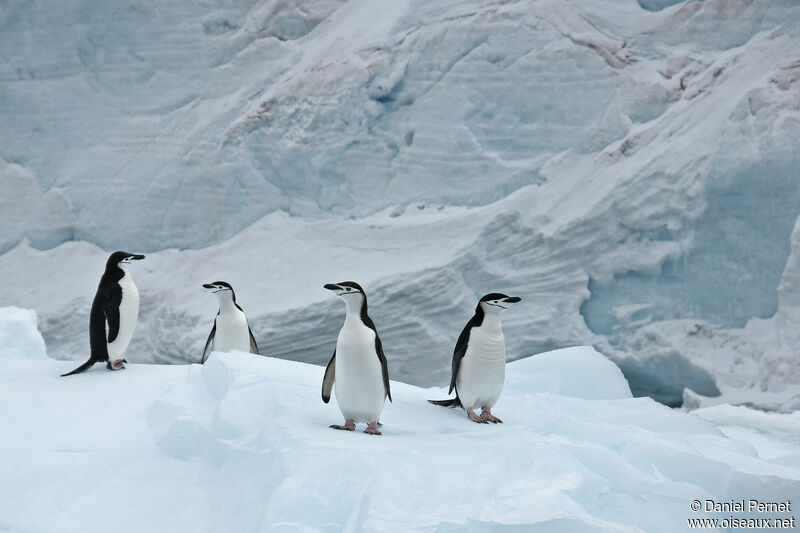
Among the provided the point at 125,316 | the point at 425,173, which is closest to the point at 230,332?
the point at 125,316

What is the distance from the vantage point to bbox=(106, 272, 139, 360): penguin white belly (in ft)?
13.7

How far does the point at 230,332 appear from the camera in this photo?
201 inches

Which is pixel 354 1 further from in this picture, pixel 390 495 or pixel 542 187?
pixel 390 495

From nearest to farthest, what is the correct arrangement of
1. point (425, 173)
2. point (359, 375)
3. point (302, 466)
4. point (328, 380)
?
point (302, 466) < point (359, 375) < point (328, 380) < point (425, 173)

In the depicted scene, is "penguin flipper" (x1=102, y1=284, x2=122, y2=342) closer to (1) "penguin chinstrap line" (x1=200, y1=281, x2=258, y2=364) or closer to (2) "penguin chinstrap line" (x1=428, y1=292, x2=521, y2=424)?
(1) "penguin chinstrap line" (x1=200, y1=281, x2=258, y2=364)

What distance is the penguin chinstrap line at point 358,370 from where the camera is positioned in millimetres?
3223

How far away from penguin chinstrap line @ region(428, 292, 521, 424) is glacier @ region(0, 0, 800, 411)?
2714 mm

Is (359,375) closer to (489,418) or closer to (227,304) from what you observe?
(489,418)

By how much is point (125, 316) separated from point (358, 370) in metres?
1.48

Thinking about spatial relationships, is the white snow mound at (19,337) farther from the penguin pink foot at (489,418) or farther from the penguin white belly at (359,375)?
the penguin pink foot at (489,418)

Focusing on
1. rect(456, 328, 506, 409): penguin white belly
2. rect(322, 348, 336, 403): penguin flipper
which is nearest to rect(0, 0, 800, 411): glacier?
rect(456, 328, 506, 409): penguin white belly

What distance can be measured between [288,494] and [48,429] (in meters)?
1.17

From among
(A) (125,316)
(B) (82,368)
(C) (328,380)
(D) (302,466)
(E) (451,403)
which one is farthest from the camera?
(A) (125,316)

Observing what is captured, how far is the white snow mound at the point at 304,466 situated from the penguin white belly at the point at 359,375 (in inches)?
3.8
